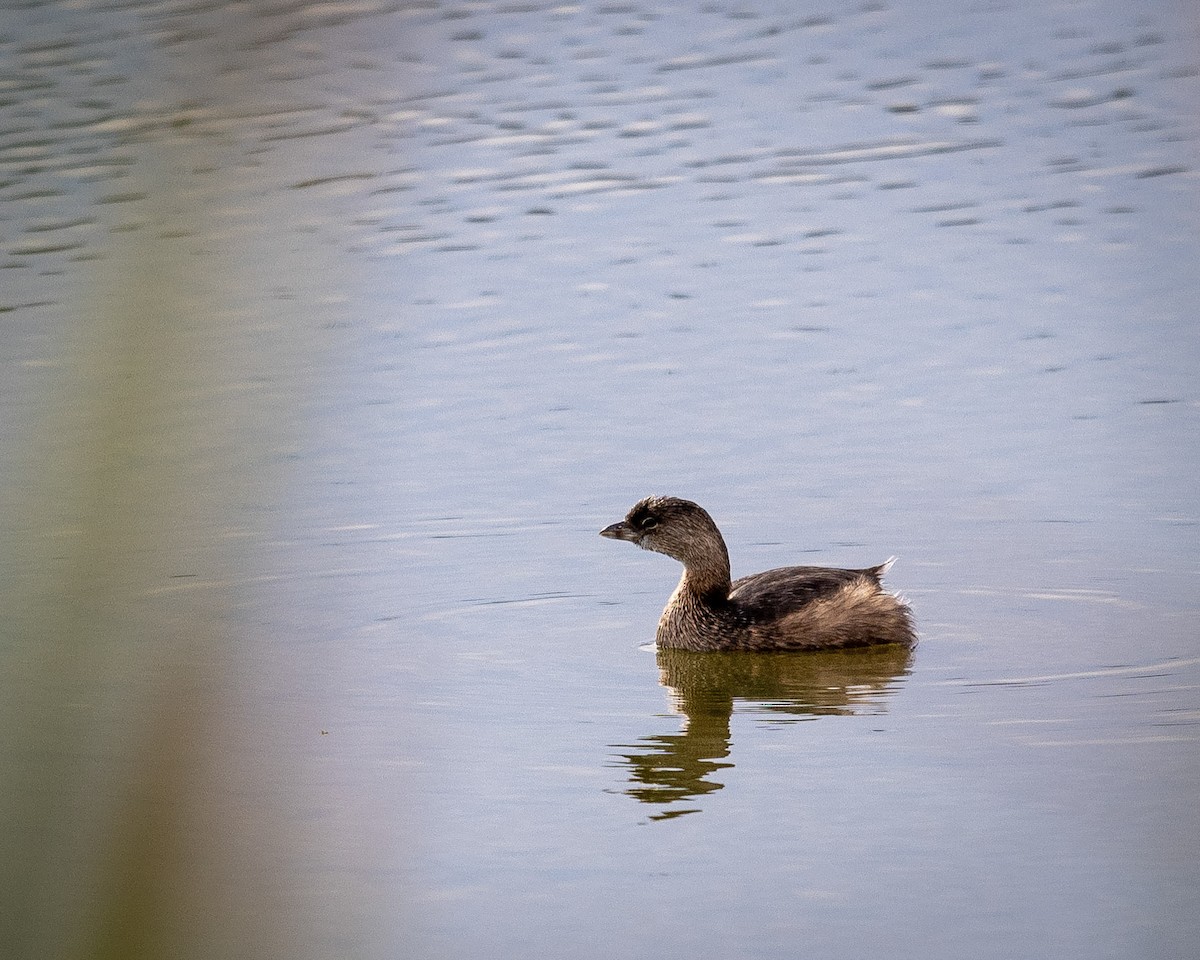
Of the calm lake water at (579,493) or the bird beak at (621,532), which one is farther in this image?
the bird beak at (621,532)

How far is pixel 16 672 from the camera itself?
9.41 ft

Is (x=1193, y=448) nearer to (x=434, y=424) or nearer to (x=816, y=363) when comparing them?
(x=816, y=363)

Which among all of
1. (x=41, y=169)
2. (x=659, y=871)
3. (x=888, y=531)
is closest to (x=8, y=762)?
(x=659, y=871)

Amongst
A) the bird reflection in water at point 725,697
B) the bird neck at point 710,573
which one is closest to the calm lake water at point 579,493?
the bird reflection in water at point 725,697

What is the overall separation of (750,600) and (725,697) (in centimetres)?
77

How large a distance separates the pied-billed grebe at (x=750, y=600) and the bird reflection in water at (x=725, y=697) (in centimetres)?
8

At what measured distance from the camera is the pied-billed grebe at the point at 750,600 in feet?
29.0

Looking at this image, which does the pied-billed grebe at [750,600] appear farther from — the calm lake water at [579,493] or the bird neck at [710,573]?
the calm lake water at [579,493]

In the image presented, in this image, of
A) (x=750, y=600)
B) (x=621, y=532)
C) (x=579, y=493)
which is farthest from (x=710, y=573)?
(x=579, y=493)

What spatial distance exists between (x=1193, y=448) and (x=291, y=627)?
5.17 metres

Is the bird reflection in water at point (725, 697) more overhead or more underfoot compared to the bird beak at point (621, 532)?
more underfoot

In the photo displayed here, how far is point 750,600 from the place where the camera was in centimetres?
905

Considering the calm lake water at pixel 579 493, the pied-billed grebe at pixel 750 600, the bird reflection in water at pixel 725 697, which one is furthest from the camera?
the pied-billed grebe at pixel 750 600

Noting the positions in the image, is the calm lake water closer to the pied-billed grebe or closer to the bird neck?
the pied-billed grebe
